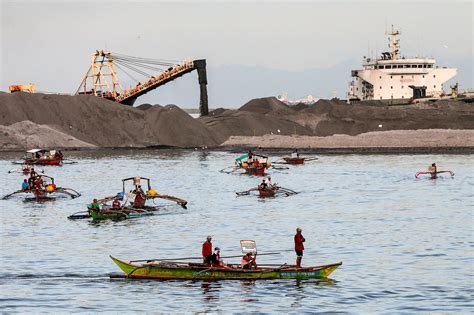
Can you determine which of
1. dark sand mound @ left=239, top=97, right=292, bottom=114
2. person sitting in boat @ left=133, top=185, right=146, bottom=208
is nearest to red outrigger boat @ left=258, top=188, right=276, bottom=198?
person sitting in boat @ left=133, top=185, right=146, bottom=208

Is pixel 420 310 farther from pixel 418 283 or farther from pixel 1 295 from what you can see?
pixel 1 295

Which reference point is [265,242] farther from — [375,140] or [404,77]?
[404,77]

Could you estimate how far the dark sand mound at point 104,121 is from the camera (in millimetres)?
162875

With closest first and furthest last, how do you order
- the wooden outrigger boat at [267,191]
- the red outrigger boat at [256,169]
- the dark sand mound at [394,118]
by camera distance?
the wooden outrigger boat at [267,191]
the red outrigger boat at [256,169]
the dark sand mound at [394,118]

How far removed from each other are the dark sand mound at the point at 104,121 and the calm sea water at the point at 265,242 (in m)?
55.6

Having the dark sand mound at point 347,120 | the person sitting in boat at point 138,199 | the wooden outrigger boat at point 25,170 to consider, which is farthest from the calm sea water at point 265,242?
the dark sand mound at point 347,120

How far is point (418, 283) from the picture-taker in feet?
143

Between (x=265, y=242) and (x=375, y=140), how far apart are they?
102 metres

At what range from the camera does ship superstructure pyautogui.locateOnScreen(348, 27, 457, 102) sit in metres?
174

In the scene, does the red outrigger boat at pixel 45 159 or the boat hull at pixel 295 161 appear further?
the boat hull at pixel 295 161

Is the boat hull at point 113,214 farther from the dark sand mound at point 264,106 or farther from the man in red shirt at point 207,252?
the dark sand mound at point 264,106

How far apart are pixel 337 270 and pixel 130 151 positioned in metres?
111

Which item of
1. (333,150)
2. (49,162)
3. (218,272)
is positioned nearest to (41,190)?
(218,272)

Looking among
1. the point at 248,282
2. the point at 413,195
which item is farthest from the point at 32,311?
the point at 413,195
